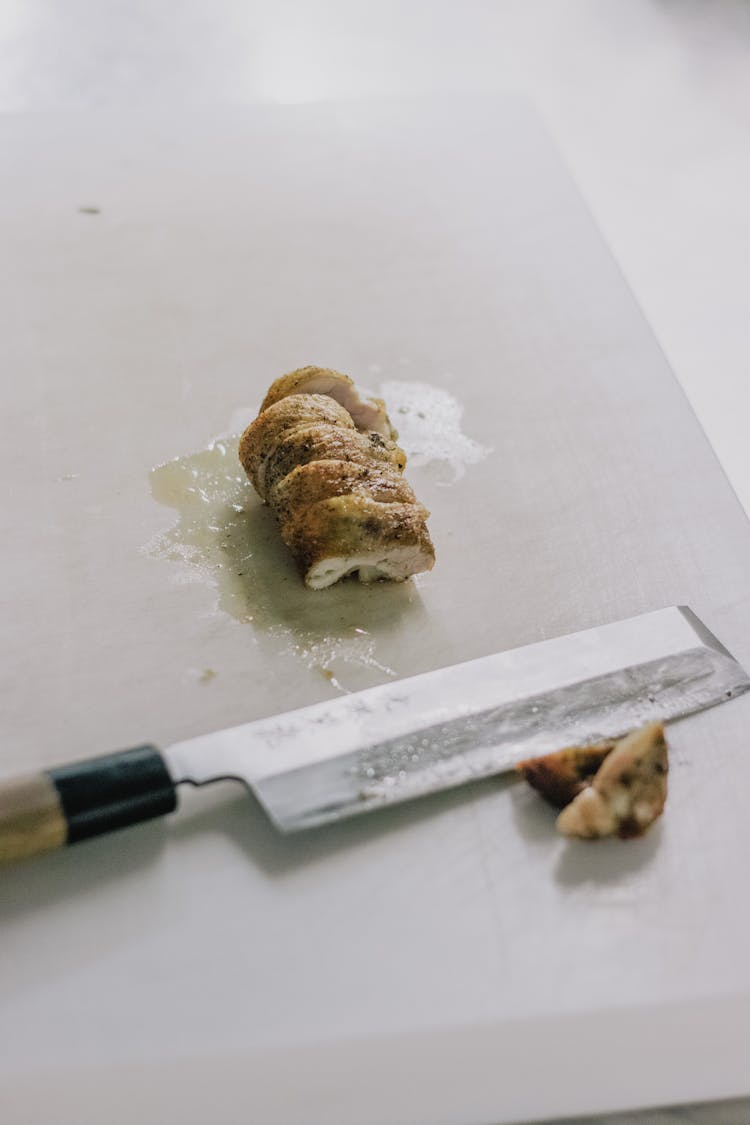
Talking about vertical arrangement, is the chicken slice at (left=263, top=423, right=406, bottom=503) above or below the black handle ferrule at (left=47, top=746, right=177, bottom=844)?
above

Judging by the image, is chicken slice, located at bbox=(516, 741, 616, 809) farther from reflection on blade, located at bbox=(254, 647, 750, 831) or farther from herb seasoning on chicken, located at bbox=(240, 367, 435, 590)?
herb seasoning on chicken, located at bbox=(240, 367, 435, 590)

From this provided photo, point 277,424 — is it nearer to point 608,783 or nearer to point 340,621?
point 340,621

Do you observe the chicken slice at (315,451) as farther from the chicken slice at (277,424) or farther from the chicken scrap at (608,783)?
the chicken scrap at (608,783)

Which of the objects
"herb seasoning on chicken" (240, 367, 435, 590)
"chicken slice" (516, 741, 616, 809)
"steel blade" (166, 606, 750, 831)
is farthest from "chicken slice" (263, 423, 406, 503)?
"chicken slice" (516, 741, 616, 809)

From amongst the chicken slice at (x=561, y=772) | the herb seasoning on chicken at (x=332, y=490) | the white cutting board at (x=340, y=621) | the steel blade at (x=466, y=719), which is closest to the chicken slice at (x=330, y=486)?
the herb seasoning on chicken at (x=332, y=490)

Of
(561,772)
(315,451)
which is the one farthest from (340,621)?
(561,772)

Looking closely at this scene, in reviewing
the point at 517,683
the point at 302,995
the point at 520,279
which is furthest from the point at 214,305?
the point at 302,995
